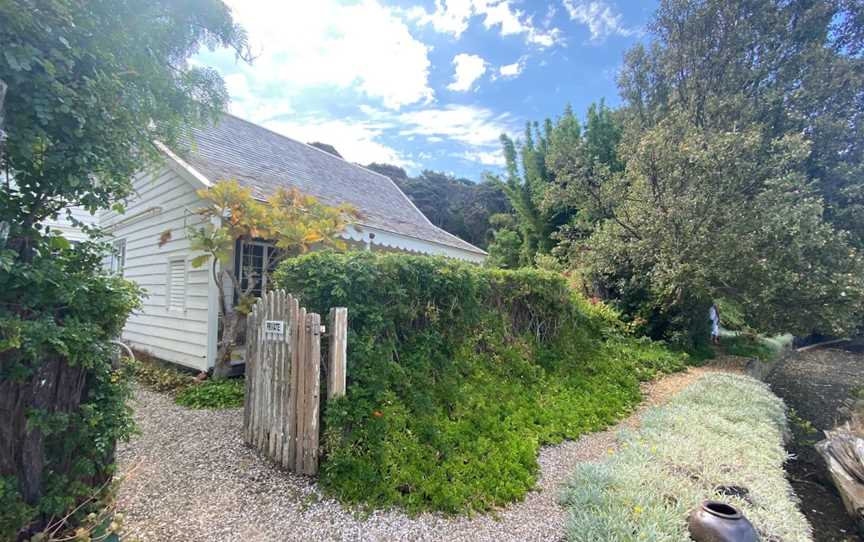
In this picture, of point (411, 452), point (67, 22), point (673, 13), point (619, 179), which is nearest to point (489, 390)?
point (411, 452)

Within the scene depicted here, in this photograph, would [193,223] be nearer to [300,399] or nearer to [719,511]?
[300,399]

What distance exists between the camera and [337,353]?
382cm

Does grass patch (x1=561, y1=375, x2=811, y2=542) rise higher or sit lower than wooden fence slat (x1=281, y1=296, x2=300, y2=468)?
lower

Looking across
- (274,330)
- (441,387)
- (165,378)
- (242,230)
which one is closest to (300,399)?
A: (274,330)

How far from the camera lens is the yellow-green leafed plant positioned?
6.23 meters

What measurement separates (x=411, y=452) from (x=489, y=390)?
6.35 feet

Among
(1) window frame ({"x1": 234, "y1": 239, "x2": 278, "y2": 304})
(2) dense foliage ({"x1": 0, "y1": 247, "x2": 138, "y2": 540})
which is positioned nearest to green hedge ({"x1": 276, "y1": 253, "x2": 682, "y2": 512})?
(2) dense foliage ({"x1": 0, "y1": 247, "x2": 138, "y2": 540})

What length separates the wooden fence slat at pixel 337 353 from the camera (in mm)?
3816

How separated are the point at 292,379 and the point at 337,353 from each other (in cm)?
50

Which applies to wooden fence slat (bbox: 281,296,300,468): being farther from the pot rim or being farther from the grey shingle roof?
the grey shingle roof

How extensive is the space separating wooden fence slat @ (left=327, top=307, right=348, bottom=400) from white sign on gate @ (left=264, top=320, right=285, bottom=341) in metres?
0.51

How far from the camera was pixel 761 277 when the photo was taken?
9.01m

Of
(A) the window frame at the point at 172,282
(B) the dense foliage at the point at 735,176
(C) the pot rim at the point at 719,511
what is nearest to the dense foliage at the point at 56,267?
(C) the pot rim at the point at 719,511

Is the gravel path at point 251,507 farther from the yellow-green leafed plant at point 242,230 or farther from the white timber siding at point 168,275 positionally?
the white timber siding at point 168,275
